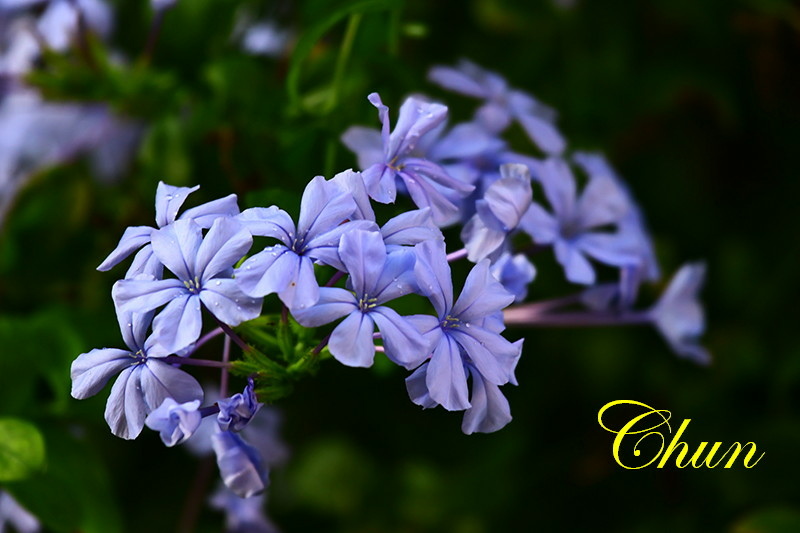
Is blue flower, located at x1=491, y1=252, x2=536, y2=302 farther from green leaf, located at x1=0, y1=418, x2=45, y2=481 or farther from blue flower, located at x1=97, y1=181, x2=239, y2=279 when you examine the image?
green leaf, located at x1=0, y1=418, x2=45, y2=481

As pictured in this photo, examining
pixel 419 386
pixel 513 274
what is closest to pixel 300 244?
pixel 419 386

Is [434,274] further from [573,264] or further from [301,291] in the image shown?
[573,264]

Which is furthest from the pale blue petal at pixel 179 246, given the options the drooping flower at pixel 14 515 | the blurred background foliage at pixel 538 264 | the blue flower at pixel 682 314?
the blue flower at pixel 682 314

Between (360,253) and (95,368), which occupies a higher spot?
(360,253)

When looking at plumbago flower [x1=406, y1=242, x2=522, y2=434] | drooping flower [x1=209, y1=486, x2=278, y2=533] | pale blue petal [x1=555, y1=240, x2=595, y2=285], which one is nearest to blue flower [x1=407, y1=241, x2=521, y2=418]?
plumbago flower [x1=406, y1=242, x2=522, y2=434]

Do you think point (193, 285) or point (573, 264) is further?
point (573, 264)

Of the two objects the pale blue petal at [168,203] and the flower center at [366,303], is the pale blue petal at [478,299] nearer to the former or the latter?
the flower center at [366,303]
